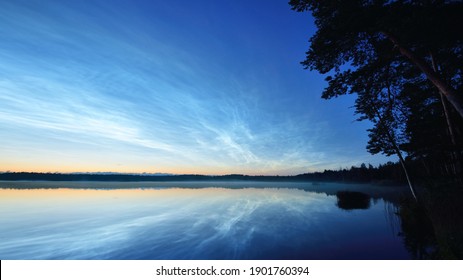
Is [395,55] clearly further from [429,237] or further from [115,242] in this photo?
[115,242]

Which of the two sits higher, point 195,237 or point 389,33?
point 389,33

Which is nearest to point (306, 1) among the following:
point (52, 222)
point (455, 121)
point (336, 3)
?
point (336, 3)

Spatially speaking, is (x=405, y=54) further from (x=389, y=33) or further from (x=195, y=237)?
(x=195, y=237)

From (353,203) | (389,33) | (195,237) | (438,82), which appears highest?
(389,33)

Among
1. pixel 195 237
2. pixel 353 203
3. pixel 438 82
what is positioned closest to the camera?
pixel 438 82

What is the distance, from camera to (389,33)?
8.09 metres

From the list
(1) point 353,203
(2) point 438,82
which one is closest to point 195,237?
(2) point 438,82

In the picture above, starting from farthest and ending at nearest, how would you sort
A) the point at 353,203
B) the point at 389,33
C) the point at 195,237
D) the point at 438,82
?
the point at 353,203 < the point at 195,237 < the point at 389,33 < the point at 438,82

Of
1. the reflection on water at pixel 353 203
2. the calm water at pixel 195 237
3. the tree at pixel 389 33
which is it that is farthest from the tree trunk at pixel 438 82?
the reflection on water at pixel 353 203

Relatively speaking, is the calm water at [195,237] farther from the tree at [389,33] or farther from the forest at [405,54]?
the tree at [389,33]

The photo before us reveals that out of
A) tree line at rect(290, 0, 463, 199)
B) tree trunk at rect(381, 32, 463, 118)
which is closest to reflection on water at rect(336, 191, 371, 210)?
tree line at rect(290, 0, 463, 199)

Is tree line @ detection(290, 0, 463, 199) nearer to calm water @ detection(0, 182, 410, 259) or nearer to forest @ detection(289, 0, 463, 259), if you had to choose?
forest @ detection(289, 0, 463, 259)

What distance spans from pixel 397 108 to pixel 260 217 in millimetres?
11762

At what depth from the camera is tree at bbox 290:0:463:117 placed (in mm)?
6734
